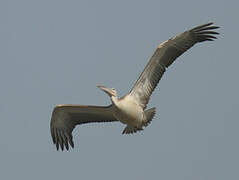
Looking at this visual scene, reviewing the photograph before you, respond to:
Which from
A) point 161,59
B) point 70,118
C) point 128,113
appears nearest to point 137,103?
point 128,113

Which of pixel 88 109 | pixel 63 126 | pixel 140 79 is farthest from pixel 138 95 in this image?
pixel 63 126

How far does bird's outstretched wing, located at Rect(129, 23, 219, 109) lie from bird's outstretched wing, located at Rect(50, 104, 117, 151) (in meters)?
0.91

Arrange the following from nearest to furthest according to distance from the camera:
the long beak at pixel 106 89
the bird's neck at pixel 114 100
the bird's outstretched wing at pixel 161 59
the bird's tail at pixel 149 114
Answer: the bird's neck at pixel 114 100
the long beak at pixel 106 89
the bird's outstretched wing at pixel 161 59
the bird's tail at pixel 149 114

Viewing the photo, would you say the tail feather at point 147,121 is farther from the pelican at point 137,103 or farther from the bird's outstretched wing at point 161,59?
the bird's outstretched wing at point 161,59

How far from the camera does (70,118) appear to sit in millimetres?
14930

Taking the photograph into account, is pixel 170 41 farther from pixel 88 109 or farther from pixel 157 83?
pixel 88 109

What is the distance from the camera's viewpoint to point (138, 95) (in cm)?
1427

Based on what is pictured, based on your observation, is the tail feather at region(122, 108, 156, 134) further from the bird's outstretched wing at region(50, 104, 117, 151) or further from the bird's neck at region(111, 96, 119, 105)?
the bird's neck at region(111, 96, 119, 105)

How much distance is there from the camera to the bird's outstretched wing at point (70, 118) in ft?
47.4

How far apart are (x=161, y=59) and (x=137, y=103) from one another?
122 cm

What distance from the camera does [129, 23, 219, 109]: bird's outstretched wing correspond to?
46.5 feet

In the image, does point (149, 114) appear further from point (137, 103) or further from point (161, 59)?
point (161, 59)

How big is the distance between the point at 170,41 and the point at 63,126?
11.6 ft

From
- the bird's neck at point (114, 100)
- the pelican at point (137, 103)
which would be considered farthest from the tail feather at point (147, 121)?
the bird's neck at point (114, 100)
